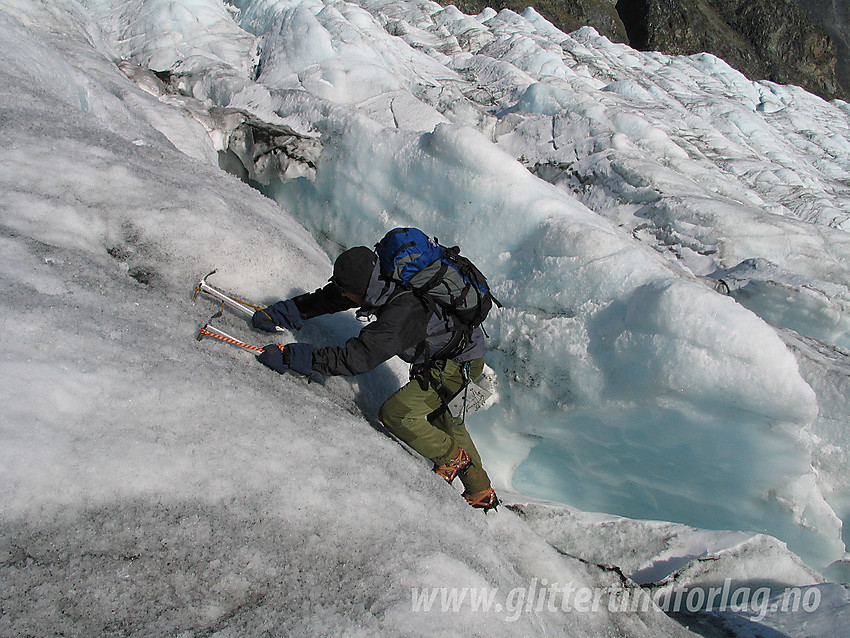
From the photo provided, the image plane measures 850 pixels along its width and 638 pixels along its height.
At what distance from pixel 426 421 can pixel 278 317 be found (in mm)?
1001

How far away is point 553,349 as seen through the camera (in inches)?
167

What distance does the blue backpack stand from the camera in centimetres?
270

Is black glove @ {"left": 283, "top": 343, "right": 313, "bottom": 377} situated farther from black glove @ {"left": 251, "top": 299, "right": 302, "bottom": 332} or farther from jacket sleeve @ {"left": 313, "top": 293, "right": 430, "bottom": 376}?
black glove @ {"left": 251, "top": 299, "right": 302, "bottom": 332}

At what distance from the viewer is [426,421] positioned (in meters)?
2.96

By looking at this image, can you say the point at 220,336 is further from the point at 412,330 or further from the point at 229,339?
the point at 412,330

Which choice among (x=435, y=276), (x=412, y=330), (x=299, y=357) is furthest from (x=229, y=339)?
(x=435, y=276)

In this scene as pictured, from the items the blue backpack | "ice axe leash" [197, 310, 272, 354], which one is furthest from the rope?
the blue backpack

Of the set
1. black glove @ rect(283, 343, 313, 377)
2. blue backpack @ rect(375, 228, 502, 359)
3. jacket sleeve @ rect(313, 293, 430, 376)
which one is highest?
blue backpack @ rect(375, 228, 502, 359)

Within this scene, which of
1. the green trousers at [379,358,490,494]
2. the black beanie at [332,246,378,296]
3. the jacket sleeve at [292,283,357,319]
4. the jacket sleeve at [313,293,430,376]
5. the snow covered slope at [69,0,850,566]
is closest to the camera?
the jacket sleeve at [313,293,430,376]

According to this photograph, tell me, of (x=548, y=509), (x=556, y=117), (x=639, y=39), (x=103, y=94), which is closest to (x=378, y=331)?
(x=548, y=509)

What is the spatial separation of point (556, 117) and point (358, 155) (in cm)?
527

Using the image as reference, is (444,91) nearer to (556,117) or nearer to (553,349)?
(556,117)

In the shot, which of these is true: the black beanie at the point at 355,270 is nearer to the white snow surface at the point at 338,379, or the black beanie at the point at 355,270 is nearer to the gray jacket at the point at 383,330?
the gray jacket at the point at 383,330

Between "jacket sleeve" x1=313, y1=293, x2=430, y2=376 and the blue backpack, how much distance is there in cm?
9
